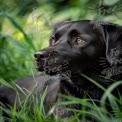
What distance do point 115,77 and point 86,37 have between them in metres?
0.44

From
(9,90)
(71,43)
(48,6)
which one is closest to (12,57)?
(9,90)

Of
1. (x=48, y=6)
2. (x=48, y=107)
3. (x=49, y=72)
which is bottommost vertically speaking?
(x=48, y=107)

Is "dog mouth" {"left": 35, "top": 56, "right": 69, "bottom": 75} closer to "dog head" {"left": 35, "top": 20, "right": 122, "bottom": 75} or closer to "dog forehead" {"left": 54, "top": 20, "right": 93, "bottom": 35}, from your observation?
"dog head" {"left": 35, "top": 20, "right": 122, "bottom": 75}

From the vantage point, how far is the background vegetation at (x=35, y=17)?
221 inches

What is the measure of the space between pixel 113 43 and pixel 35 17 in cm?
153

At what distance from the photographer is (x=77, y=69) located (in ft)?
16.7

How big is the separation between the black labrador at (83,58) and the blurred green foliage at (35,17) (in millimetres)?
275

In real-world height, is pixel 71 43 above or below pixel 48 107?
above

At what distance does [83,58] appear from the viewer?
16.8ft

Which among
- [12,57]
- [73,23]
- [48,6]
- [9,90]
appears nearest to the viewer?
[73,23]

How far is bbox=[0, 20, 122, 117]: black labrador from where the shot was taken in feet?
16.3

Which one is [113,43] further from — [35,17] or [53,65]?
[35,17]

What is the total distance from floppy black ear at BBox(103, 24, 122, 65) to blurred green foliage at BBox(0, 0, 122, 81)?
7.4 inches

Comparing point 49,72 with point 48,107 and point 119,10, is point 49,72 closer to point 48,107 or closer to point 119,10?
point 48,107
